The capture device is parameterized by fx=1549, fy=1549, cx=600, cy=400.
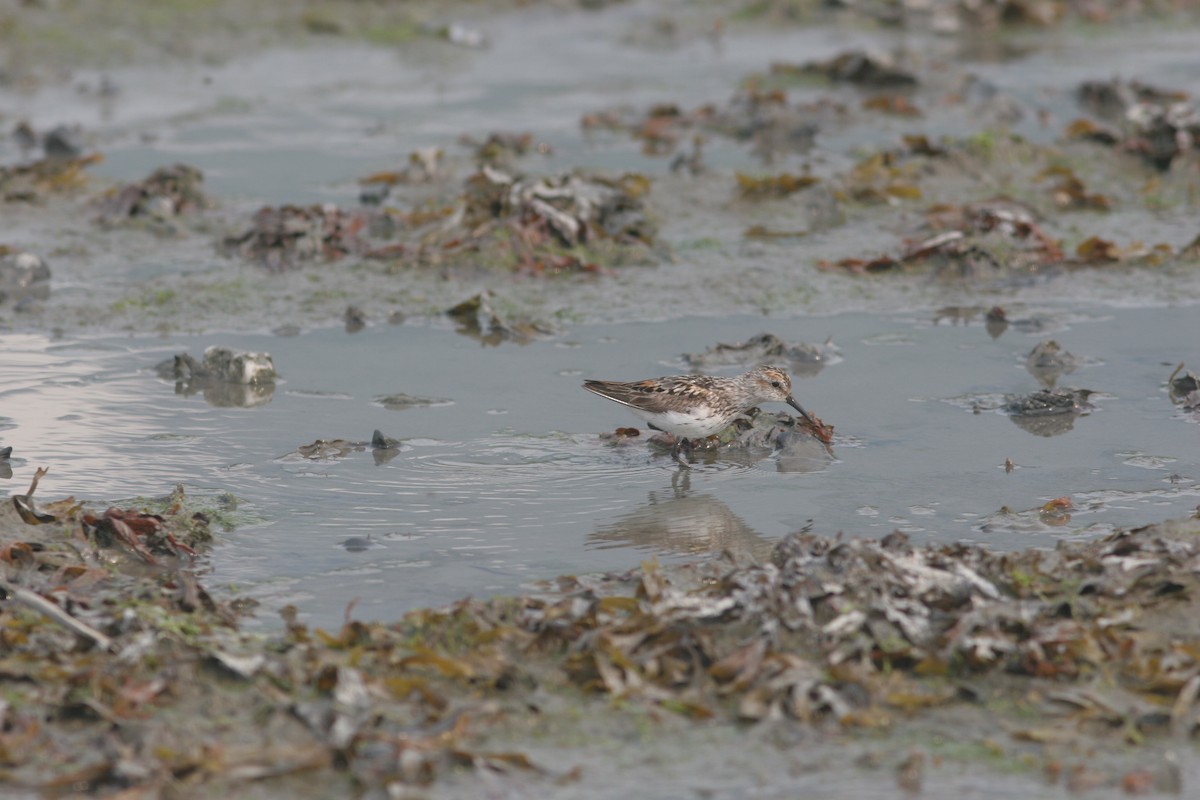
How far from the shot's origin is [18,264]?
38.1 feet

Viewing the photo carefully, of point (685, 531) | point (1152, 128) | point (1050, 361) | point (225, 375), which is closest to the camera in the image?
point (685, 531)

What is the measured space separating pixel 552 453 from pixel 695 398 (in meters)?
0.86

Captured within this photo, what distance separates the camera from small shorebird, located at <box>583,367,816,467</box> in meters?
8.55

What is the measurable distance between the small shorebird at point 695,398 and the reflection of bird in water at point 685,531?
604 millimetres

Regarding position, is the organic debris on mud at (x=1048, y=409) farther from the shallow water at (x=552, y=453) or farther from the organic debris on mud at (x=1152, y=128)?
the organic debris on mud at (x=1152, y=128)

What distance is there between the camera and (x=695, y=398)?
338 inches

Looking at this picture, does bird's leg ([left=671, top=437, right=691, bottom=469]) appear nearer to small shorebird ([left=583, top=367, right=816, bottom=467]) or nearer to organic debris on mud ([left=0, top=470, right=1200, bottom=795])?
small shorebird ([left=583, top=367, right=816, bottom=467])

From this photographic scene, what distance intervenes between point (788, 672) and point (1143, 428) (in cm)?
400

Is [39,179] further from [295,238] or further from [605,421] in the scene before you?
[605,421]

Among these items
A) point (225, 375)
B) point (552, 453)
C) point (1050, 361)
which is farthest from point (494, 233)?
point (1050, 361)

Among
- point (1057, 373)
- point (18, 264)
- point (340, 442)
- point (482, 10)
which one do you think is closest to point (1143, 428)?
point (1057, 373)

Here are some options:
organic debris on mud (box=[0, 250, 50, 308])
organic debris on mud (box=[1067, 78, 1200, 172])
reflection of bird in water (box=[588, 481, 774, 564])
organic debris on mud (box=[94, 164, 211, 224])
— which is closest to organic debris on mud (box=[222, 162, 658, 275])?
organic debris on mud (box=[94, 164, 211, 224])

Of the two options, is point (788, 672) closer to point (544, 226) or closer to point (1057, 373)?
point (1057, 373)

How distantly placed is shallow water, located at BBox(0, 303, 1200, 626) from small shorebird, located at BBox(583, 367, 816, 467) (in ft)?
0.80
